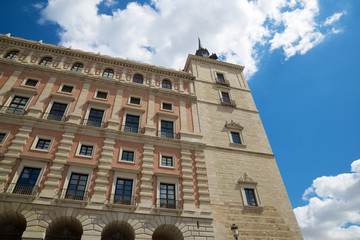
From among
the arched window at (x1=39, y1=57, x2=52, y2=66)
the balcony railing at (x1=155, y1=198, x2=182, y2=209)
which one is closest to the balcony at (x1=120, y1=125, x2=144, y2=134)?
the balcony railing at (x1=155, y1=198, x2=182, y2=209)

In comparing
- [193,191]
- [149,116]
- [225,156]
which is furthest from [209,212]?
[149,116]

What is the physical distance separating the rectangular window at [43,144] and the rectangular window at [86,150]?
102 inches

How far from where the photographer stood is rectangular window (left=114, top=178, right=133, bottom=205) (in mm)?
16734

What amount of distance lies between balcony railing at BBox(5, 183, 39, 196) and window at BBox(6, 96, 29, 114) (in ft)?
24.0

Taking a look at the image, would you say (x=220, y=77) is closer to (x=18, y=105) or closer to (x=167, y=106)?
(x=167, y=106)

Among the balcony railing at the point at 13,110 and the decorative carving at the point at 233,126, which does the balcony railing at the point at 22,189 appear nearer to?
the balcony railing at the point at 13,110

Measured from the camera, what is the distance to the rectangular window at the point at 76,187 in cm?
1609

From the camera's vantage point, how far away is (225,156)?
22.5 meters

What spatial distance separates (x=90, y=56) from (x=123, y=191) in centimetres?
1847

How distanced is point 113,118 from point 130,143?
348 cm

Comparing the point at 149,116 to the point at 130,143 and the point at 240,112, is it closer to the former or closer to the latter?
the point at 130,143

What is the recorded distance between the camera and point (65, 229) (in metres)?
15.9

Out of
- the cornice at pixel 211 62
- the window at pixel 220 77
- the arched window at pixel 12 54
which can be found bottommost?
the arched window at pixel 12 54

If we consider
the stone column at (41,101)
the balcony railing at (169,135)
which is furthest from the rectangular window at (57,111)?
the balcony railing at (169,135)
